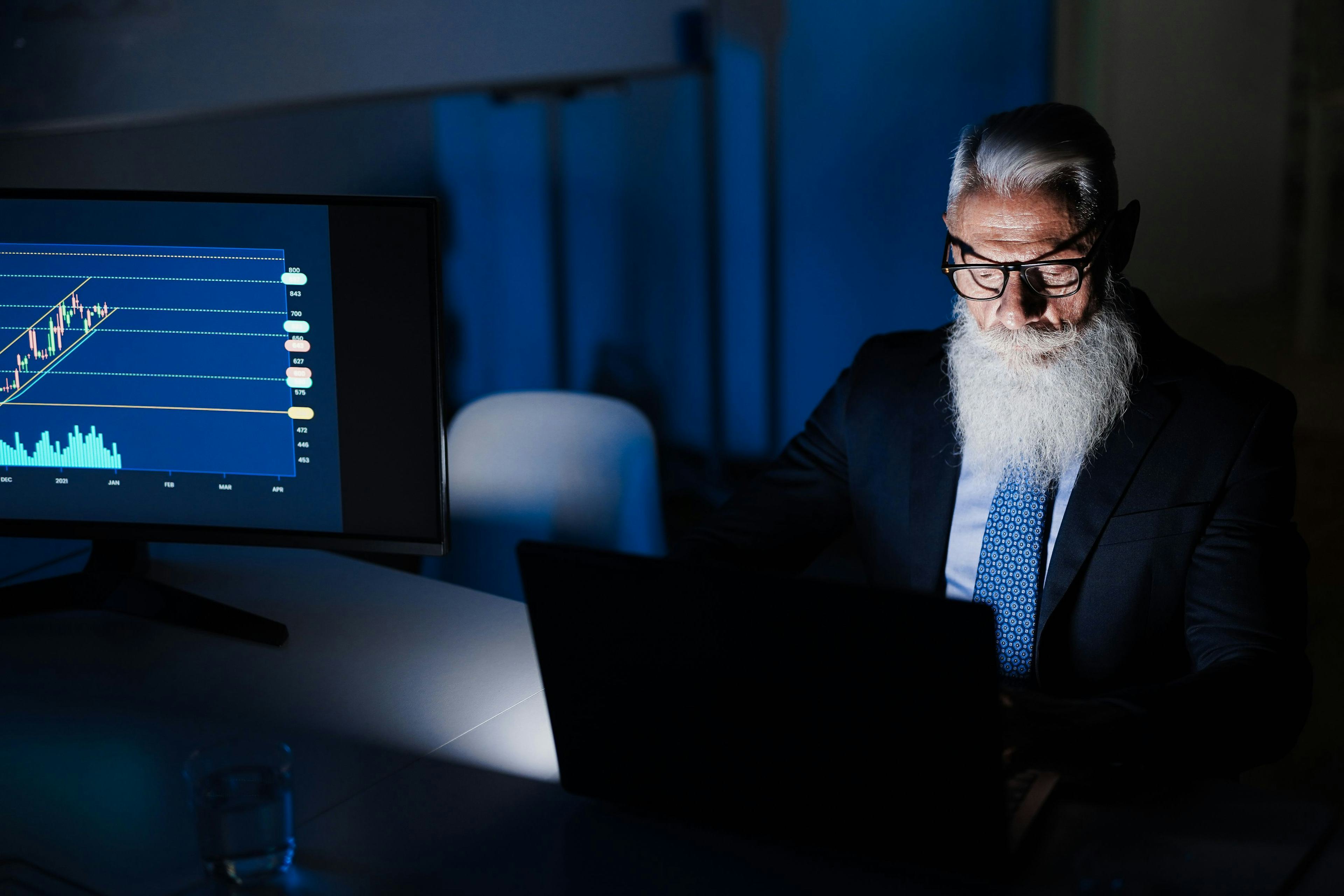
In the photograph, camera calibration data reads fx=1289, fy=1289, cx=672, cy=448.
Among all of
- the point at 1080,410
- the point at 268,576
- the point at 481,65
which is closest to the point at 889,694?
→ the point at 1080,410

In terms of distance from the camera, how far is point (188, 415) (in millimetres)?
1609

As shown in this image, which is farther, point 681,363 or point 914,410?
point 681,363

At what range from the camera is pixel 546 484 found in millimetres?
2285

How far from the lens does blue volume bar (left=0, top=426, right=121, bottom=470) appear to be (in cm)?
165

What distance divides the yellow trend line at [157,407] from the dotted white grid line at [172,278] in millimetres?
155

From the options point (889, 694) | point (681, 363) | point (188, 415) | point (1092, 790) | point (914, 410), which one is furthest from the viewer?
point (681, 363)

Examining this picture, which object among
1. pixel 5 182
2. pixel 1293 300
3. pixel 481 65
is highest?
pixel 481 65

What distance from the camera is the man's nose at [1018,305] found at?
1621mm

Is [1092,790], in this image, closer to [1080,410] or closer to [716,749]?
[716,749]

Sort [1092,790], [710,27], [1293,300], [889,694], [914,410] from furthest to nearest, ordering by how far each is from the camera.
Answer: [710,27] → [1293,300] → [914,410] → [1092,790] → [889,694]

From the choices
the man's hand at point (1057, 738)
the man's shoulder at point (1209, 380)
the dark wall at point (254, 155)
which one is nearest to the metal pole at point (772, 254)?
the dark wall at point (254, 155)

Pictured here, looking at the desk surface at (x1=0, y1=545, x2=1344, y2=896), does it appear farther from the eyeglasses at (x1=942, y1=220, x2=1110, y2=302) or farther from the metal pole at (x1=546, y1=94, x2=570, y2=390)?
the metal pole at (x1=546, y1=94, x2=570, y2=390)

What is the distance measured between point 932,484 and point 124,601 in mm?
1113

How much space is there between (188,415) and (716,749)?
0.86m
